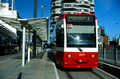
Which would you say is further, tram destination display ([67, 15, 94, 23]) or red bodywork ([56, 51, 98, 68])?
tram destination display ([67, 15, 94, 23])

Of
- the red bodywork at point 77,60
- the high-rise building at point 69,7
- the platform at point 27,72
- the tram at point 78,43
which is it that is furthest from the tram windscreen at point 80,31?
the high-rise building at point 69,7

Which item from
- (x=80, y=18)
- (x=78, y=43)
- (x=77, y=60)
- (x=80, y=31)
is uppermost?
(x=80, y=18)

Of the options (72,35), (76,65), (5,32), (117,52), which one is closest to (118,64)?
(117,52)

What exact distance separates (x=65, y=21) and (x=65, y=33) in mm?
800

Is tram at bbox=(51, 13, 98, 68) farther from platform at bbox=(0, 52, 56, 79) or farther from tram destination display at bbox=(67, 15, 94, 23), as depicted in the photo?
platform at bbox=(0, 52, 56, 79)

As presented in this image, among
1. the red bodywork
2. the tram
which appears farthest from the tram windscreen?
the red bodywork

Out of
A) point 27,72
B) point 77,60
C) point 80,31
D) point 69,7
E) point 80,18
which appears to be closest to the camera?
point 27,72

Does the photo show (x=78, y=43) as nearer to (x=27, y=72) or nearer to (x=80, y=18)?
(x=80, y=18)

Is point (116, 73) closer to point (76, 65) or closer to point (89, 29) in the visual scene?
point (76, 65)

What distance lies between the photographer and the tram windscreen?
10.0m

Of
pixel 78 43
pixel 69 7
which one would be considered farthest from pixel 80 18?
pixel 69 7

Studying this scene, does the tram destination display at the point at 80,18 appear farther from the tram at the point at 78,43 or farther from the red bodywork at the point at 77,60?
the red bodywork at the point at 77,60

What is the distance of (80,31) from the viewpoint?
10141 mm

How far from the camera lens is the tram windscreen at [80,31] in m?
10.0
